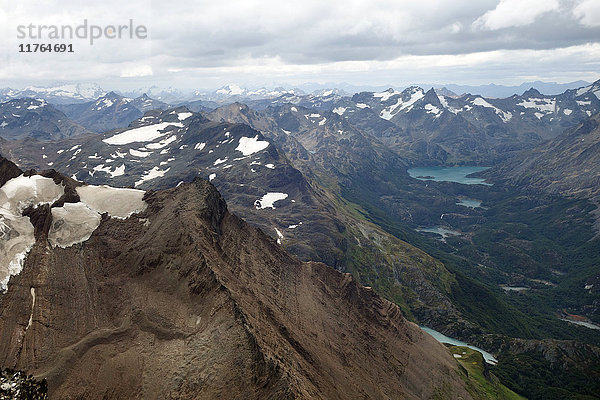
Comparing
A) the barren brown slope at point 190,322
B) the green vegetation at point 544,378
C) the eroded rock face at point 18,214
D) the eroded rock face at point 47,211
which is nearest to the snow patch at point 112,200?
the eroded rock face at point 47,211

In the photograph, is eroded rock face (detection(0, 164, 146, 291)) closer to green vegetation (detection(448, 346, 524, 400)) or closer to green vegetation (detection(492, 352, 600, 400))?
green vegetation (detection(448, 346, 524, 400))

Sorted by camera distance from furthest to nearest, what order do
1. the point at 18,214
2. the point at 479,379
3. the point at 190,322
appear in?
1. the point at 479,379
2. the point at 18,214
3. the point at 190,322

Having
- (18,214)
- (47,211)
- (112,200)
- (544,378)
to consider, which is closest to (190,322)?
(47,211)

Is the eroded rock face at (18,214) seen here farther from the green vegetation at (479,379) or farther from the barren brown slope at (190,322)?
the green vegetation at (479,379)

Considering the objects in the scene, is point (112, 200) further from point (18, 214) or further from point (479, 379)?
point (479, 379)

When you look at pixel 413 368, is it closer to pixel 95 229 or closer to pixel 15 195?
pixel 95 229

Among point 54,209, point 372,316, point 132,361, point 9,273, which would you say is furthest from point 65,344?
point 372,316

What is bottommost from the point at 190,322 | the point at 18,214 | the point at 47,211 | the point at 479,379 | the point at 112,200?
the point at 479,379

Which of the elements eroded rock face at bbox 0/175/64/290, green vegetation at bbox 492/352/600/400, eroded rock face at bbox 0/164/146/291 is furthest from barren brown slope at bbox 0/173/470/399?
green vegetation at bbox 492/352/600/400
